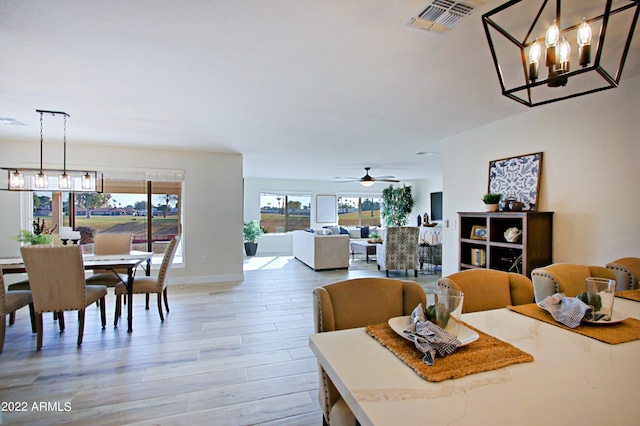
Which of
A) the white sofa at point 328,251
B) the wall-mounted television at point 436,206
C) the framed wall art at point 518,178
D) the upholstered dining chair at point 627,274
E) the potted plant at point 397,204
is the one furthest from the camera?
the potted plant at point 397,204

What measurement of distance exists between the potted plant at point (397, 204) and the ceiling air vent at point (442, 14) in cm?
886

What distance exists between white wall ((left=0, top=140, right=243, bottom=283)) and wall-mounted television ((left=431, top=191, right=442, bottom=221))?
20.6 feet

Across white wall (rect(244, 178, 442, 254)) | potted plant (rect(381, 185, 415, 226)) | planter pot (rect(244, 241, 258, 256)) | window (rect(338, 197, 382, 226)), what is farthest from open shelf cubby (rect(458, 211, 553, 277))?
window (rect(338, 197, 382, 226))

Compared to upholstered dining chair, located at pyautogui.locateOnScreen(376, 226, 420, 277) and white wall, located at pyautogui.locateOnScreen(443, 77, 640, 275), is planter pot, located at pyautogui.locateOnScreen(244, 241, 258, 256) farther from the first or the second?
white wall, located at pyautogui.locateOnScreen(443, 77, 640, 275)

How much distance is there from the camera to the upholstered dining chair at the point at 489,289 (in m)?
1.71

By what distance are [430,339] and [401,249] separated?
5.54 metres

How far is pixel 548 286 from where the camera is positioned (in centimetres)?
186

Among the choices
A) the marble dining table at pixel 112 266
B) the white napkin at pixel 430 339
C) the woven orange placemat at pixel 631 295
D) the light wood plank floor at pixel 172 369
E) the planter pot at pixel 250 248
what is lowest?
the light wood plank floor at pixel 172 369

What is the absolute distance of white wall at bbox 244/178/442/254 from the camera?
9.87 meters

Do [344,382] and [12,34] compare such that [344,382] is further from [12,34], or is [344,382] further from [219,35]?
[12,34]

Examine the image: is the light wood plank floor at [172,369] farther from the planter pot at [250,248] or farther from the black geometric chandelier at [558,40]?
the planter pot at [250,248]

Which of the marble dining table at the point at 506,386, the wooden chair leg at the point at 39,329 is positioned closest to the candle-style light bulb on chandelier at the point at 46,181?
the wooden chair leg at the point at 39,329

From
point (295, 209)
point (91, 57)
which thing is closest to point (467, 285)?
point (91, 57)

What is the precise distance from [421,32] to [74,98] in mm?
3201
